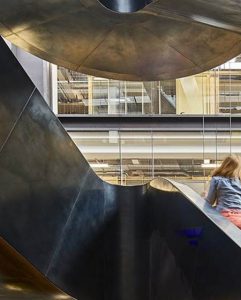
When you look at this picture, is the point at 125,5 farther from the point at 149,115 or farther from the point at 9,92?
the point at 149,115

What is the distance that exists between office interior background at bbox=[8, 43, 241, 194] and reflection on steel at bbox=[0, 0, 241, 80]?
6.03 m

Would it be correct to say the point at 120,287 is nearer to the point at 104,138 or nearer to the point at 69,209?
the point at 69,209

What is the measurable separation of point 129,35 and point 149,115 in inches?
275

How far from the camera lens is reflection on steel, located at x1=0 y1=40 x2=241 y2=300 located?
409cm

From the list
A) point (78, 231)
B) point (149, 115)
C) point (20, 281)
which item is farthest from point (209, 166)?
point (20, 281)

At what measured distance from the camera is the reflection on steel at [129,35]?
21.8 ft

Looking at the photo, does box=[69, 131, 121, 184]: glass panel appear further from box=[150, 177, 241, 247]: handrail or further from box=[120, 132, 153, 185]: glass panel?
box=[150, 177, 241, 247]: handrail

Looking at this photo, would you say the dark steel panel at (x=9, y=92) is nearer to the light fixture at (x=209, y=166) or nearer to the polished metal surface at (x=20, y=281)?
the polished metal surface at (x=20, y=281)

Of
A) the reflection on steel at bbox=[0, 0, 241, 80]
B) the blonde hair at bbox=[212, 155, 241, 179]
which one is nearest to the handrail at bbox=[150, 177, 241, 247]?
the blonde hair at bbox=[212, 155, 241, 179]

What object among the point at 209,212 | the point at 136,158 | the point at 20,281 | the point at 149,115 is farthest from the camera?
the point at 136,158

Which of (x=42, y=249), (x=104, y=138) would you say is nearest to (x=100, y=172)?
(x=104, y=138)

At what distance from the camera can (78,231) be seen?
6742mm

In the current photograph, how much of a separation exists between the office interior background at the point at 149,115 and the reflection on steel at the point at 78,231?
6773mm

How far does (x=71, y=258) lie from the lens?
639cm
